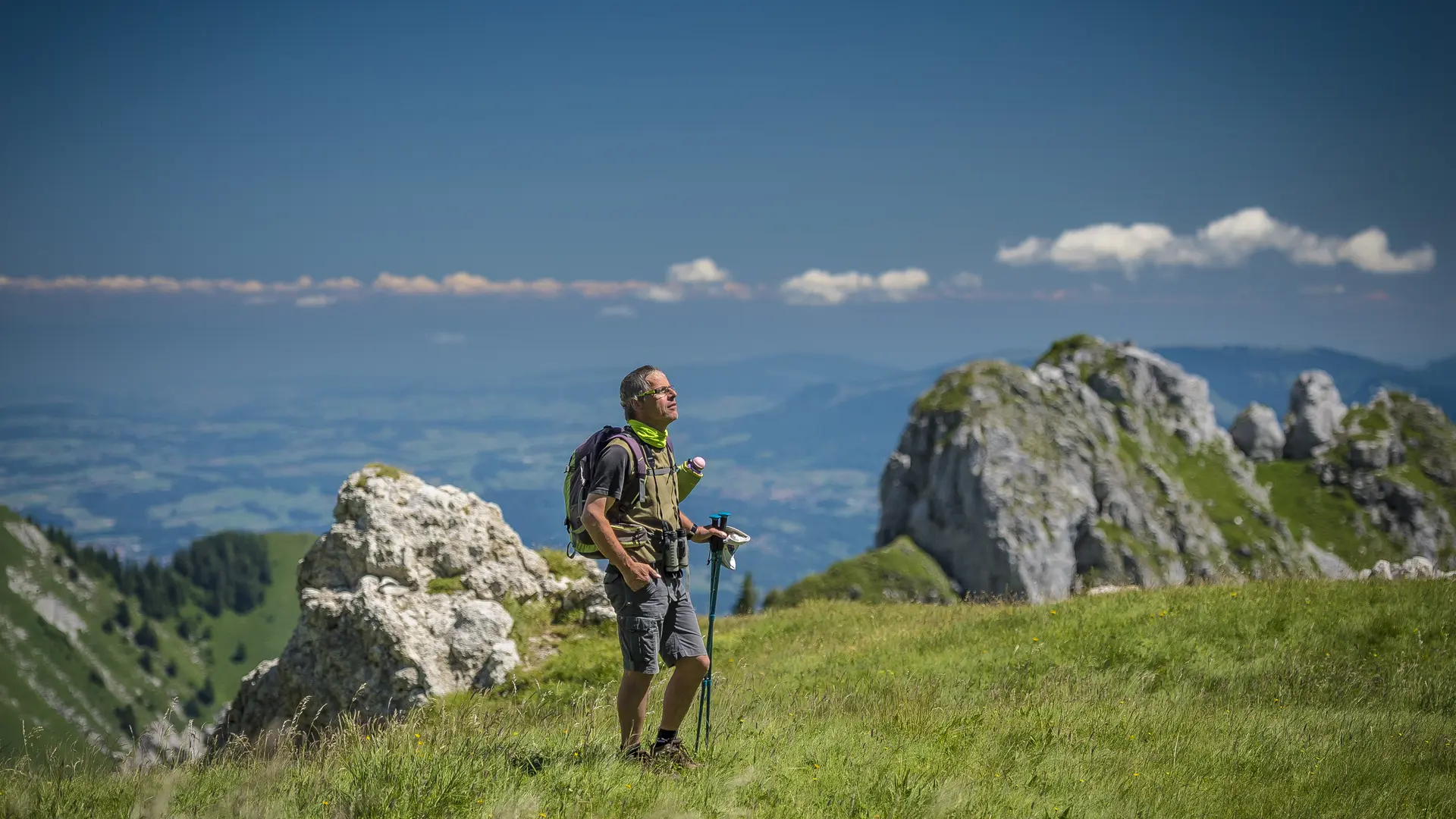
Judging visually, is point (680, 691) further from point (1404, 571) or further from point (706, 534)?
point (1404, 571)

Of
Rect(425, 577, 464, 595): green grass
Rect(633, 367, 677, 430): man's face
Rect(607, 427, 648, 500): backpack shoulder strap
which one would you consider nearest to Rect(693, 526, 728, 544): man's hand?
Rect(607, 427, 648, 500): backpack shoulder strap

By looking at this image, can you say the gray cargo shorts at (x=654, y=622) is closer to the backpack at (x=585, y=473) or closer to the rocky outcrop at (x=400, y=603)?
the backpack at (x=585, y=473)

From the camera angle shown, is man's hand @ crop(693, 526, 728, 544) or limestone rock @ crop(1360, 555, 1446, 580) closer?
man's hand @ crop(693, 526, 728, 544)

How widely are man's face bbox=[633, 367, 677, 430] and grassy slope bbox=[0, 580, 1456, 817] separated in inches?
109

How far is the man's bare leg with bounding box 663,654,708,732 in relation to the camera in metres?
7.44

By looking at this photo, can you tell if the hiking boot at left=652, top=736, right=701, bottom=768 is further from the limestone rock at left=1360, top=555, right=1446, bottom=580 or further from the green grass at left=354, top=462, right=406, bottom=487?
the limestone rock at left=1360, top=555, right=1446, bottom=580

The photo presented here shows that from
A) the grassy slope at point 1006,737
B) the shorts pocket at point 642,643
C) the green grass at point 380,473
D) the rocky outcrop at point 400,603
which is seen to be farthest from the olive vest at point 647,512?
the green grass at point 380,473

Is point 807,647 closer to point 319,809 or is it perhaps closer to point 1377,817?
point 1377,817

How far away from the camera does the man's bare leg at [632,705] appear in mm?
7488

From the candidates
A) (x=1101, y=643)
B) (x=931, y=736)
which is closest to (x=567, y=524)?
(x=931, y=736)

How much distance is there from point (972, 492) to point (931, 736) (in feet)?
652

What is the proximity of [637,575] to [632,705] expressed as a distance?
1.25m

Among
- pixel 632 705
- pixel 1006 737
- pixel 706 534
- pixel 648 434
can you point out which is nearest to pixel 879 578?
pixel 1006 737

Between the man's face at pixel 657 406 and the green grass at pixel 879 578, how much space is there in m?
A: 142
